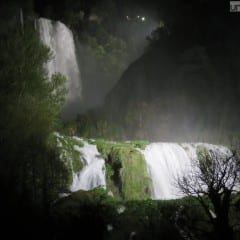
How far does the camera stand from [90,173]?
27.2 m

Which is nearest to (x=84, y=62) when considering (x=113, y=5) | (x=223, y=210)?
(x=113, y=5)

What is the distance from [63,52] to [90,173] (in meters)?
26.6

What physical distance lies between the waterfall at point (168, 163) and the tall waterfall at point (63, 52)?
2104 cm

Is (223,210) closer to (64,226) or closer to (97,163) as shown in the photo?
(64,226)

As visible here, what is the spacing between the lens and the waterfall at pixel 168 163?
91.9 ft

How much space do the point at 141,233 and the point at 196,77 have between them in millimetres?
25934

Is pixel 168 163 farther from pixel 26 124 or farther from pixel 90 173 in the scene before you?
pixel 26 124

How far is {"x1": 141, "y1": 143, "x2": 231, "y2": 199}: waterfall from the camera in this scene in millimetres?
28000

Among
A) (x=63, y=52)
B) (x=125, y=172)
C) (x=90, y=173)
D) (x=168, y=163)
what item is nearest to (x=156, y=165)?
(x=168, y=163)

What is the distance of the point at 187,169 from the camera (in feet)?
96.1

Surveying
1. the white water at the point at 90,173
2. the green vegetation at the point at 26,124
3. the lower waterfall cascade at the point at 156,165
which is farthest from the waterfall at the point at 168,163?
the green vegetation at the point at 26,124

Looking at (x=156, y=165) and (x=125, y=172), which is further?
(x=156, y=165)

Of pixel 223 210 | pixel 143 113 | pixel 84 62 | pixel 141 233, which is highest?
pixel 84 62

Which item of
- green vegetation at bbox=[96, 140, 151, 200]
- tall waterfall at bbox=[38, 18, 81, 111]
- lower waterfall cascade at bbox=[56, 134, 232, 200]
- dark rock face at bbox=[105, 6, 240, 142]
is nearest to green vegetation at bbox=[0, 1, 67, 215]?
lower waterfall cascade at bbox=[56, 134, 232, 200]
